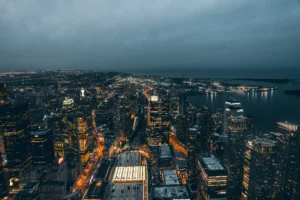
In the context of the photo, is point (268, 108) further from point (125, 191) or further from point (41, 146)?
point (41, 146)

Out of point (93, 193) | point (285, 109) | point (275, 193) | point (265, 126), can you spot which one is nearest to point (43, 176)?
point (93, 193)

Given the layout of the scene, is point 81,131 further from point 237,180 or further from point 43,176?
point 237,180

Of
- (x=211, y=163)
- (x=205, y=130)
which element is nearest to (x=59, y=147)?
(x=211, y=163)

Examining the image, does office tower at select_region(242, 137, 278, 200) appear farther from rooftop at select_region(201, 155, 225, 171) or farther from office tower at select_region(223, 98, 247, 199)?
rooftop at select_region(201, 155, 225, 171)

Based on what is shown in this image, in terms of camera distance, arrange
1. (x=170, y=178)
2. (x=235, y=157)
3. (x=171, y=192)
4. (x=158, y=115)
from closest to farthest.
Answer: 1. (x=171, y=192)
2. (x=170, y=178)
3. (x=235, y=157)
4. (x=158, y=115)

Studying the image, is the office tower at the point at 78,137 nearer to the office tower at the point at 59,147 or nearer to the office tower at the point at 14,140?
the office tower at the point at 59,147

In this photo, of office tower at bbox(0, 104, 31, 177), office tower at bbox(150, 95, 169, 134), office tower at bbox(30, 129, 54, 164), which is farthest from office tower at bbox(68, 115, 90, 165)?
office tower at bbox(150, 95, 169, 134)
